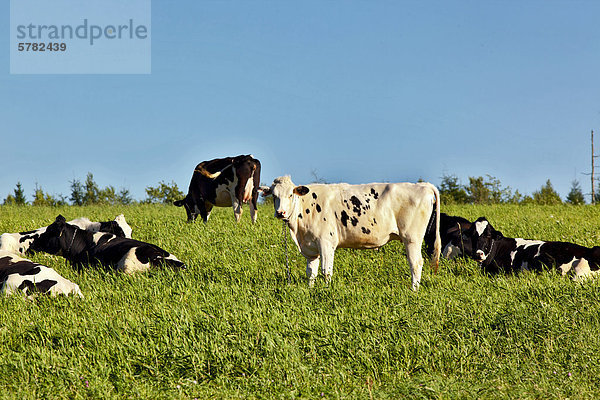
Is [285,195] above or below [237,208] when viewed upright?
above

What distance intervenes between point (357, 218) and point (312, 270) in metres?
1.15

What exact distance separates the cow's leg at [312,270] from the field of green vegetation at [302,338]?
0.70 feet

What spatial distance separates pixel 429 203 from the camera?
9.69 metres

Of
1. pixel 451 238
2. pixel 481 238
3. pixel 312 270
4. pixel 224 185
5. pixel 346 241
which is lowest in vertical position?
pixel 312 270

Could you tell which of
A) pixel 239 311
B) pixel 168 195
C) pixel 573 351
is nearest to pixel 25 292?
pixel 239 311

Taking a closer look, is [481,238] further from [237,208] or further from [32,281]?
[32,281]

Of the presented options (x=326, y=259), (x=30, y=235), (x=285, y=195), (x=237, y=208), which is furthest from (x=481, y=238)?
(x=30, y=235)

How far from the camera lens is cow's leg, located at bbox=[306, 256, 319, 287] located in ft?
30.8

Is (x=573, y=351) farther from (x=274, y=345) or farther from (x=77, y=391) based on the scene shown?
(x=77, y=391)

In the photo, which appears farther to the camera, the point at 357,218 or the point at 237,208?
the point at 237,208

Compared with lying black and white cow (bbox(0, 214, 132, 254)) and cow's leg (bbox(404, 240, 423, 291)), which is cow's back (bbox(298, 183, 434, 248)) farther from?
lying black and white cow (bbox(0, 214, 132, 254))

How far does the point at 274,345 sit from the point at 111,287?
3.98 meters

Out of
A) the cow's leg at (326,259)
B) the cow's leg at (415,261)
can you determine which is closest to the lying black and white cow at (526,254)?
the cow's leg at (415,261)

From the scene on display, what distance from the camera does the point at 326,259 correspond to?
30.7ft
